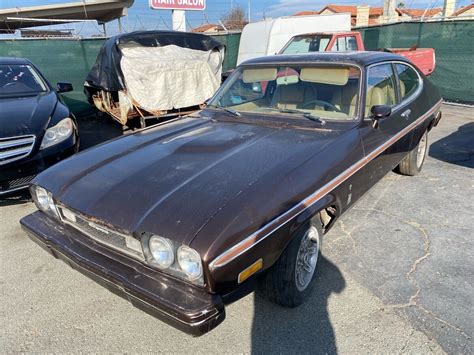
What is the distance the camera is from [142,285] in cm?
200

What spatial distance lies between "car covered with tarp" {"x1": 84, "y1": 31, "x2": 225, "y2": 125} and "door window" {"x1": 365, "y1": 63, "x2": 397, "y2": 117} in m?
4.89

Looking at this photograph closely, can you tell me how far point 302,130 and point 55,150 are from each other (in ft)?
9.63

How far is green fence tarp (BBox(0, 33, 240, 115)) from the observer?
357 inches

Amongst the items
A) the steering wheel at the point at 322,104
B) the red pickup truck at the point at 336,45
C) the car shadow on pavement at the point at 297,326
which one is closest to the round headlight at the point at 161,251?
the car shadow on pavement at the point at 297,326

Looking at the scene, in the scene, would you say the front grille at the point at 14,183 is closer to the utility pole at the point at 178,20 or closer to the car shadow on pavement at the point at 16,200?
Result: the car shadow on pavement at the point at 16,200

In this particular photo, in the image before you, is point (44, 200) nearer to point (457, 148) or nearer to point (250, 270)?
point (250, 270)

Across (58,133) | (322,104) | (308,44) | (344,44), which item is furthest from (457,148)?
(58,133)

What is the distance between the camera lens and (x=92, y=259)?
2.25m

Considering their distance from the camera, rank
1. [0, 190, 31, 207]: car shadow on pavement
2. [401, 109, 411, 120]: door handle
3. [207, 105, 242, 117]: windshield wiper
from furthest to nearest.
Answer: [0, 190, 31, 207]: car shadow on pavement, [401, 109, 411, 120]: door handle, [207, 105, 242, 117]: windshield wiper

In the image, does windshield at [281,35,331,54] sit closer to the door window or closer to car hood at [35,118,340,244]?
the door window

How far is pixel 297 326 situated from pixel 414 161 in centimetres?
314

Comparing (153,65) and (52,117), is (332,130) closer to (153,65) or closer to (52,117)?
(52,117)

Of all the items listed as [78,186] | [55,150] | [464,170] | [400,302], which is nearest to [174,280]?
[78,186]

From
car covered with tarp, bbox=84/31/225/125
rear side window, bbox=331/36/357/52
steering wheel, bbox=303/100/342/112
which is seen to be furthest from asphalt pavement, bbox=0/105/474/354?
rear side window, bbox=331/36/357/52
